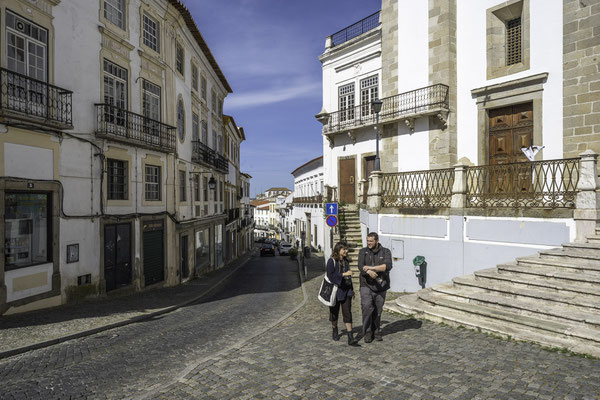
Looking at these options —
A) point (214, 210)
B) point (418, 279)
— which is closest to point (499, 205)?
point (418, 279)

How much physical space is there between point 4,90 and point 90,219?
4.21 m

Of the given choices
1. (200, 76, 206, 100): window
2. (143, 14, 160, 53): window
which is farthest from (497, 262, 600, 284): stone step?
(200, 76, 206, 100): window

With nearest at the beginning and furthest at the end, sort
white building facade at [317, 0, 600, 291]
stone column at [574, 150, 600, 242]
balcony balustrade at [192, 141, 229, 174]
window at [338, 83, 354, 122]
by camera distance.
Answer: stone column at [574, 150, 600, 242] < white building facade at [317, 0, 600, 291] < balcony balustrade at [192, 141, 229, 174] < window at [338, 83, 354, 122]

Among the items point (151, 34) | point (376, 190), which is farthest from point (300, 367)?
point (151, 34)

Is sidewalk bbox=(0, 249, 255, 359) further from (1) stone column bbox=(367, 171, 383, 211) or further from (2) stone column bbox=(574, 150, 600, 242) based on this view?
(2) stone column bbox=(574, 150, 600, 242)

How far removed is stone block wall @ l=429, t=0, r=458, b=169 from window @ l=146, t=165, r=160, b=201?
35.9 ft

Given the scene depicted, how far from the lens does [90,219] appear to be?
11.6 m

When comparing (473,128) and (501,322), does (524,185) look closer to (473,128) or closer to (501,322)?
(501,322)

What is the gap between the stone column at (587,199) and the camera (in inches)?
306

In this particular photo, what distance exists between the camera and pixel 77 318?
9000 mm

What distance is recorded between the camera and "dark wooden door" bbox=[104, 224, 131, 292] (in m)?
12.5

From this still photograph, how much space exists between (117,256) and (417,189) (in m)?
10.0

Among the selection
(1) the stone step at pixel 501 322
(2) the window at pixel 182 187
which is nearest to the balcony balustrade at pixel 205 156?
(2) the window at pixel 182 187

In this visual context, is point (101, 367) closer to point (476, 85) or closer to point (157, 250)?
point (157, 250)
